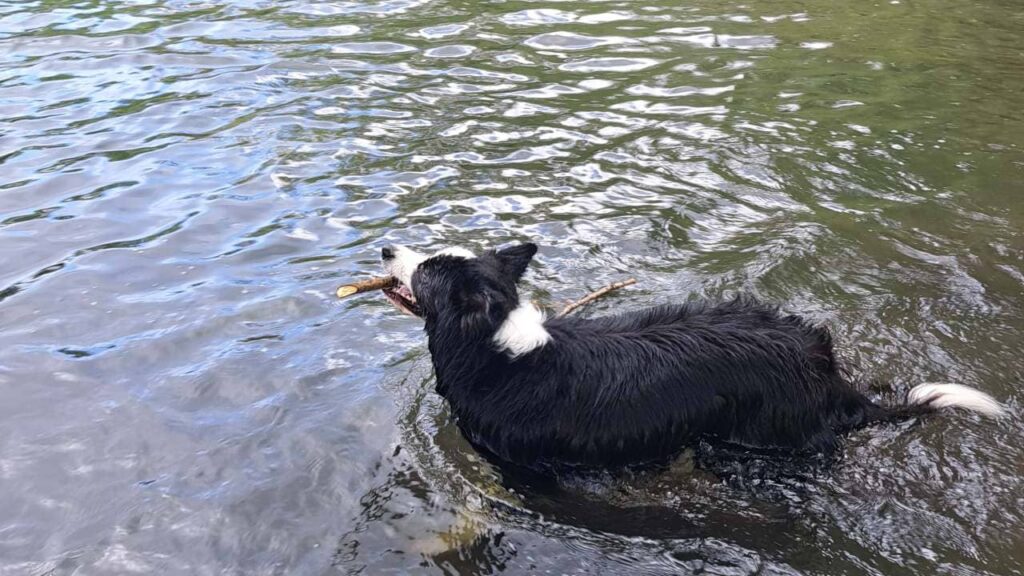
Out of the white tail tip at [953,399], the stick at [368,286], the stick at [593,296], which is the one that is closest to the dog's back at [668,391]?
the white tail tip at [953,399]

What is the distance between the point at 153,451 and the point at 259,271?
2036mm

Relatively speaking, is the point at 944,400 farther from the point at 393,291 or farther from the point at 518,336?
the point at 393,291

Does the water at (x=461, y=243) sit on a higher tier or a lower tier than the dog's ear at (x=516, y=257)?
lower

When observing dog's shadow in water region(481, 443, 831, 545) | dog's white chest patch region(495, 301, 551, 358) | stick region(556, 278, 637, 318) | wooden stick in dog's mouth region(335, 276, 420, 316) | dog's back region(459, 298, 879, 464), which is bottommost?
dog's shadow in water region(481, 443, 831, 545)

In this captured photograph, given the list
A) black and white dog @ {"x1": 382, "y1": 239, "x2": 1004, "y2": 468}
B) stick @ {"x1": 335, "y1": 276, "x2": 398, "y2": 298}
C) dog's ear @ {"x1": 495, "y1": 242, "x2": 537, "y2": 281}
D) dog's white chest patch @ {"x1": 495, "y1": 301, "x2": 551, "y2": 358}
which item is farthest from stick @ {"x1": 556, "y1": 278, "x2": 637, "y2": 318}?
stick @ {"x1": 335, "y1": 276, "x2": 398, "y2": 298}

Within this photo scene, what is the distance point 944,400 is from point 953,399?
40mm

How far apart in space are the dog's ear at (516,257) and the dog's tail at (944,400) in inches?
78.3

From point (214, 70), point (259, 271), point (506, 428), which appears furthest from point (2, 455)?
point (214, 70)

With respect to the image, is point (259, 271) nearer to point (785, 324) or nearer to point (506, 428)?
point (506, 428)

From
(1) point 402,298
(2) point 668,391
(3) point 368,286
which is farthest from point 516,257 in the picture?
(2) point 668,391

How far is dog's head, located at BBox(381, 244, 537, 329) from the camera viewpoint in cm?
439

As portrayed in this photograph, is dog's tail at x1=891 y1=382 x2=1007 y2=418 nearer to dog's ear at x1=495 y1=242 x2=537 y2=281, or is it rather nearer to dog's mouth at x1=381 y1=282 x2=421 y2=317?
dog's ear at x1=495 y1=242 x2=537 y2=281

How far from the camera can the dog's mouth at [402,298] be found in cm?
472

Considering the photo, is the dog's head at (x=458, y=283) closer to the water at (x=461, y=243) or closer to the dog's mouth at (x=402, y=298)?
the dog's mouth at (x=402, y=298)
